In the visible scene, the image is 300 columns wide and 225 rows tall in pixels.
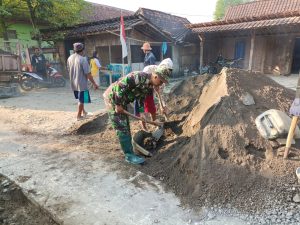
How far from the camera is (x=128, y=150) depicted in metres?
3.51

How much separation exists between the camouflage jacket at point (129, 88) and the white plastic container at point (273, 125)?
1.44 m

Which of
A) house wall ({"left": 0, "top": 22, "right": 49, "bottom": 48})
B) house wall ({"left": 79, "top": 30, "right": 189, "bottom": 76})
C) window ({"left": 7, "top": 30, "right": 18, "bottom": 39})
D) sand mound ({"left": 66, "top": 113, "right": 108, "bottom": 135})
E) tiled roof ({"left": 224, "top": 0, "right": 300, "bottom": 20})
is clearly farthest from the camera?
house wall ({"left": 0, "top": 22, "right": 49, "bottom": 48})

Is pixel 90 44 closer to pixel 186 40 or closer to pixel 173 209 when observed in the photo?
pixel 186 40

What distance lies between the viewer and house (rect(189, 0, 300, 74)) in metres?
10.3

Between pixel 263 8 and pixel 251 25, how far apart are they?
564cm

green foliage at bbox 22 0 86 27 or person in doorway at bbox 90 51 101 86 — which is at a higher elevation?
green foliage at bbox 22 0 86 27

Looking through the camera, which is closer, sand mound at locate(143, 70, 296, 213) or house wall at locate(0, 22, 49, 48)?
sand mound at locate(143, 70, 296, 213)

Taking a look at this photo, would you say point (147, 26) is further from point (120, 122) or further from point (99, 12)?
point (99, 12)

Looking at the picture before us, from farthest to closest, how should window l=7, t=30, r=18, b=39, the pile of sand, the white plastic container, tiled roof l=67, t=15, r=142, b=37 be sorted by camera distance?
A: window l=7, t=30, r=18, b=39
tiled roof l=67, t=15, r=142, b=37
the white plastic container
the pile of sand

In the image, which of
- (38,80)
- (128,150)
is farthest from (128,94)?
(38,80)

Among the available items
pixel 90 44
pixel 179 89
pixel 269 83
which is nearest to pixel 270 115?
pixel 269 83

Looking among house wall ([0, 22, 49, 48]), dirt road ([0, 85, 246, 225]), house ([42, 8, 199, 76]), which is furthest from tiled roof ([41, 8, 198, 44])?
dirt road ([0, 85, 246, 225])

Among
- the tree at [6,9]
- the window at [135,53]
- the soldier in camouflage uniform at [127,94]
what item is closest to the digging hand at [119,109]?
the soldier in camouflage uniform at [127,94]

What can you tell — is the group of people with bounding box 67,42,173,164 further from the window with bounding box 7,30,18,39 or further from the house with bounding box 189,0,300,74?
the window with bounding box 7,30,18,39
